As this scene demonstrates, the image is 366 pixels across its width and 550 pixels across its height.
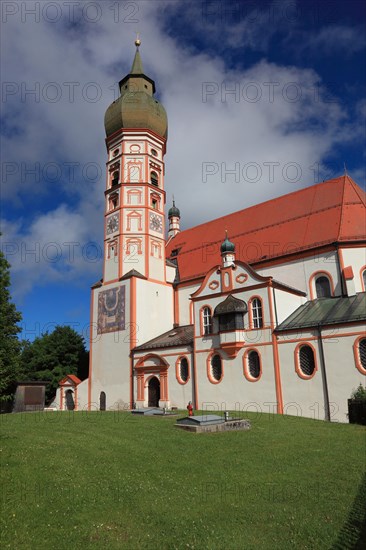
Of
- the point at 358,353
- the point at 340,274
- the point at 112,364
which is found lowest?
the point at 358,353

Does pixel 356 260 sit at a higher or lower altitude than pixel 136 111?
lower

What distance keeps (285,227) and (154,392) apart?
48.9 ft

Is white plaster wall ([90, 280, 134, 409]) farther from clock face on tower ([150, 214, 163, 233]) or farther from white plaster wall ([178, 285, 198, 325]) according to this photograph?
clock face on tower ([150, 214, 163, 233])

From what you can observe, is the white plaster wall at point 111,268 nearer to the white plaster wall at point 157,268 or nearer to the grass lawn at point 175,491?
the white plaster wall at point 157,268

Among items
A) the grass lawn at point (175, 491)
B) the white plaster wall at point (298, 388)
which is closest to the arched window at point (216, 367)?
the white plaster wall at point (298, 388)

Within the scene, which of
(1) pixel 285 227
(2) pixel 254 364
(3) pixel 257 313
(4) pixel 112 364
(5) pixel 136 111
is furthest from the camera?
(5) pixel 136 111

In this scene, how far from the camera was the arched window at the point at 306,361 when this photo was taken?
21.6 metres

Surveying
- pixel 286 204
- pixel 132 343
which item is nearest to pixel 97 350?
pixel 132 343

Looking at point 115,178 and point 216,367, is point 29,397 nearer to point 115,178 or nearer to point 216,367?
point 216,367

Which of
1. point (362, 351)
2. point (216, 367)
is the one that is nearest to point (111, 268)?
point (216, 367)

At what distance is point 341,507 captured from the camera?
7727mm

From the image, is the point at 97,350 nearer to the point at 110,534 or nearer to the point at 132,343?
the point at 132,343

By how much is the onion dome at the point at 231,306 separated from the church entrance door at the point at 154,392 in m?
7.30

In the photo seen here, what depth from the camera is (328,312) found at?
22.8 meters
